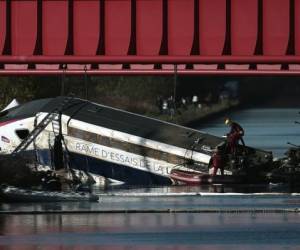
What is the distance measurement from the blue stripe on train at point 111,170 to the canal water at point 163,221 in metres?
3.41

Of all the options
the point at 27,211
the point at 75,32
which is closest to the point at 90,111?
the point at 75,32

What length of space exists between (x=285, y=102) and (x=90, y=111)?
10295cm

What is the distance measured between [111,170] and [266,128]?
5347 cm

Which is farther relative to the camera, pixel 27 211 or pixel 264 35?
pixel 264 35

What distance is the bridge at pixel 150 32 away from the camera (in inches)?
1206

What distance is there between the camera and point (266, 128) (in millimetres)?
92938

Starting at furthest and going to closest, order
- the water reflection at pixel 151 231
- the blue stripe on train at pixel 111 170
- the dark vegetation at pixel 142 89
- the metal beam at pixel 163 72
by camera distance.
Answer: the dark vegetation at pixel 142 89 < the blue stripe on train at pixel 111 170 < the metal beam at pixel 163 72 < the water reflection at pixel 151 231

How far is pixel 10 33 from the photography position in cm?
3092

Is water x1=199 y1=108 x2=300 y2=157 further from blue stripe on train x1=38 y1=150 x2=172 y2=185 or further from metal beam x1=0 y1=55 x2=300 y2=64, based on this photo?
metal beam x1=0 y1=55 x2=300 y2=64

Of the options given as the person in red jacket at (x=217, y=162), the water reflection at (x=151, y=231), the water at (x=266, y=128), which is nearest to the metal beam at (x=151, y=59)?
the water reflection at (x=151, y=231)

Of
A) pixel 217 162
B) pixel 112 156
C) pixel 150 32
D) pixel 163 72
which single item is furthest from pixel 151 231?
pixel 112 156

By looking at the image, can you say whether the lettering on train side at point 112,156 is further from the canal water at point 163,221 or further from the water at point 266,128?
the water at point 266,128

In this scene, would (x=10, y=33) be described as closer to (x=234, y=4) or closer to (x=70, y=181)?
(x=234, y=4)

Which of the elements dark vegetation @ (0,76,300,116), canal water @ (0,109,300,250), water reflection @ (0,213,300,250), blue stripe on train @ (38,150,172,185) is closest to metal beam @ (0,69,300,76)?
canal water @ (0,109,300,250)
